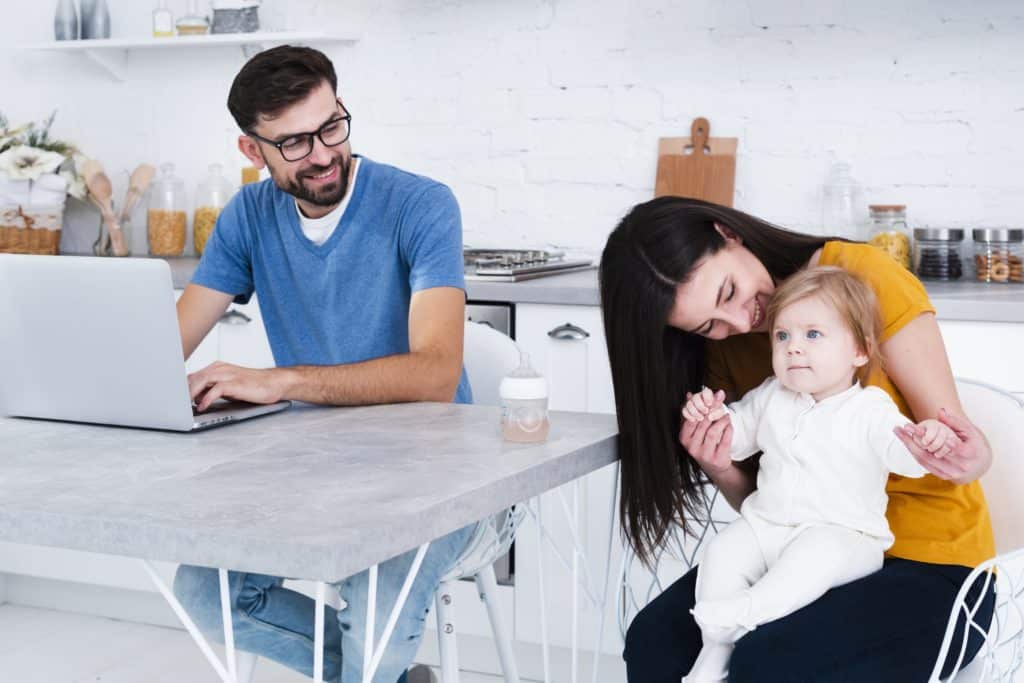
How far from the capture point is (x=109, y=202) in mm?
4078

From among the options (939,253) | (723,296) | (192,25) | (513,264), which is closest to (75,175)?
(192,25)

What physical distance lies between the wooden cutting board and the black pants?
1761 millimetres

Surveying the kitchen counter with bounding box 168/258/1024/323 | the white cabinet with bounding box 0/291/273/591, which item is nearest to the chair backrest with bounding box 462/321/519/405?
the kitchen counter with bounding box 168/258/1024/323

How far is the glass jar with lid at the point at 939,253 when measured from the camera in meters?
3.19

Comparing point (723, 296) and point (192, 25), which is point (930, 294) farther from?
point (192, 25)

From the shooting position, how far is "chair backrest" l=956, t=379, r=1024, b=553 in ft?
6.40

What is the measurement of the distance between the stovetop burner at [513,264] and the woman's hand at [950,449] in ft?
5.19

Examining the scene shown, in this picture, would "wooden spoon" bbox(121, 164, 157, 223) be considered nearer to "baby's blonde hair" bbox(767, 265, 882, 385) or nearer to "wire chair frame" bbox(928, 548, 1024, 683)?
"baby's blonde hair" bbox(767, 265, 882, 385)

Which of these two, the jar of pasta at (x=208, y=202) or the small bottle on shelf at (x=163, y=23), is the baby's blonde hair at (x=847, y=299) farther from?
the small bottle on shelf at (x=163, y=23)

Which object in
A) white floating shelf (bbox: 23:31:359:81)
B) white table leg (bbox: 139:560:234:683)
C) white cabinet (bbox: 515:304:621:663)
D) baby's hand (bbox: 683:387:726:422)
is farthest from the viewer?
white floating shelf (bbox: 23:31:359:81)

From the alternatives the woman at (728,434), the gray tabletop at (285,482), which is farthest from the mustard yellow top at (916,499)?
the gray tabletop at (285,482)

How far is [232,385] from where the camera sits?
2035 mm

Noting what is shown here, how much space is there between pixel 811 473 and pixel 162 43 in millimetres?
2719

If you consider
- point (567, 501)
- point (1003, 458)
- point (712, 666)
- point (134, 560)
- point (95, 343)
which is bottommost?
point (134, 560)
